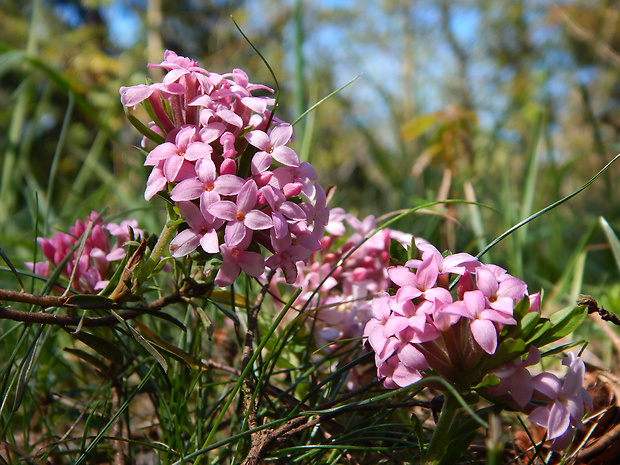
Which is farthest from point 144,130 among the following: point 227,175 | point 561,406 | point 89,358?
point 561,406

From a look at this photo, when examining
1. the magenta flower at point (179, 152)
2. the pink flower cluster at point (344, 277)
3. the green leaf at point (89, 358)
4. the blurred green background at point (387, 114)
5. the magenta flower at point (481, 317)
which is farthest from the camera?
the blurred green background at point (387, 114)

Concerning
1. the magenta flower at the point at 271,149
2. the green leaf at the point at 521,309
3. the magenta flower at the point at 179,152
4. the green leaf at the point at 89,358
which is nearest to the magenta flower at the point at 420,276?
the green leaf at the point at 521,309

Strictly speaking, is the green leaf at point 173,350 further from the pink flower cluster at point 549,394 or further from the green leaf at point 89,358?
the pink flower cluster at point 549,394

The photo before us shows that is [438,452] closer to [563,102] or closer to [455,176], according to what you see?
[455,176]

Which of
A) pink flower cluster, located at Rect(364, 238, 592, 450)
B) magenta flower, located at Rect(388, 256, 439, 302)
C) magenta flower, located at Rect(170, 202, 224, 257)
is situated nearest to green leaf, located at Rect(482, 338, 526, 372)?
pink flower cluster, located at Rect(364, 238, 592, 450)

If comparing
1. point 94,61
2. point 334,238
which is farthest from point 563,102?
point 334,238

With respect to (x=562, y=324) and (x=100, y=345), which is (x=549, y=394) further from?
(x=100, y=345)
